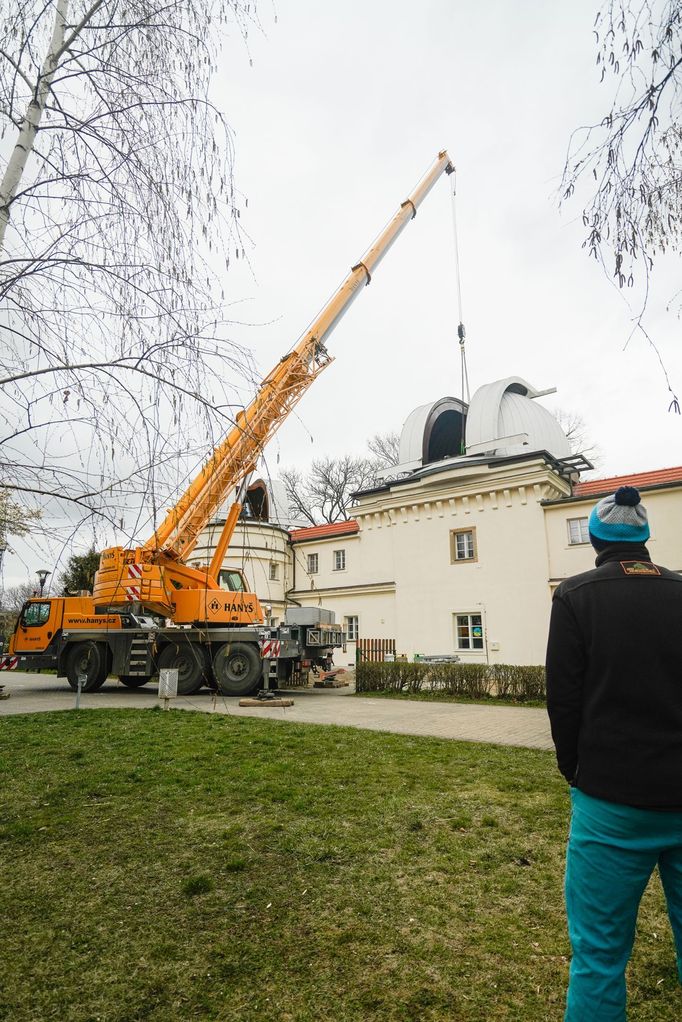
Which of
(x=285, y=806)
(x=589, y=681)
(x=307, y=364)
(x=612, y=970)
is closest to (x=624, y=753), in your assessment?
(x=589, y=681)

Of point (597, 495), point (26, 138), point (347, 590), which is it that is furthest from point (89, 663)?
point (597, 495)

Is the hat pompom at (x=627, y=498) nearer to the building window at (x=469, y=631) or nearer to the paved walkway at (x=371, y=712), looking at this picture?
the paved walkway at (x=371, y=712)

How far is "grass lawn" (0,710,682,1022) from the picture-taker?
244cm

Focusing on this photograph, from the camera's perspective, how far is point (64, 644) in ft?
49.3

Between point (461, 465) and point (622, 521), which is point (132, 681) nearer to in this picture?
point (461, 465)

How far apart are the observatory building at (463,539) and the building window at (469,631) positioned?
44mm

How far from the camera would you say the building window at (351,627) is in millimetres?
25094

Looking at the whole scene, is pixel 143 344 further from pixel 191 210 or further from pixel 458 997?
pixel 458 997

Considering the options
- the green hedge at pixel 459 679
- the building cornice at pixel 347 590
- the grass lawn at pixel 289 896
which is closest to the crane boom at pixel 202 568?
the green hedge at pixel 459 679

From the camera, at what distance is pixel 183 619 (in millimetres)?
14086

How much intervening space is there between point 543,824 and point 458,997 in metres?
2.31

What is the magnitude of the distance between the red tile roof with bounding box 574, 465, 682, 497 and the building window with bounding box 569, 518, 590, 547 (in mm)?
939

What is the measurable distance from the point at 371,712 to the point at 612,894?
10.1m

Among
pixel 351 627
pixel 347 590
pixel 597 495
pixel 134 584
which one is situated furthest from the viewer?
pixel 347 590
